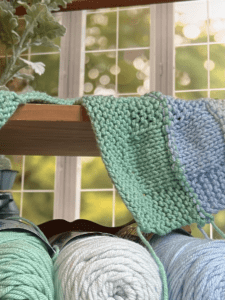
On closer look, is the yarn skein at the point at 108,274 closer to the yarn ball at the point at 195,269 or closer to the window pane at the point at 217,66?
the yarn ball at the point at 195,269

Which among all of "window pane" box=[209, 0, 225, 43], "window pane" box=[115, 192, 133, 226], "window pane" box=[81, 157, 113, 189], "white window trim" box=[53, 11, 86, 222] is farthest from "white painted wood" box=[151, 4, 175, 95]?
"window pane" box=[115, 192, 133, 226]

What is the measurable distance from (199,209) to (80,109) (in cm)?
23

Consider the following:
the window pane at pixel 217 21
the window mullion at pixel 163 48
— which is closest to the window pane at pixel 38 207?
the window mullion at pixel 163 48

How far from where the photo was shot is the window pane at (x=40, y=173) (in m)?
2.14

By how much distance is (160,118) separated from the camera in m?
0.56

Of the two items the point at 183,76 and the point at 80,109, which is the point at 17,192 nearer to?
the point at 183,76

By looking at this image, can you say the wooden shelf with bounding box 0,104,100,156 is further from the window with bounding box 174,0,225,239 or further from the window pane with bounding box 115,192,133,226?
the window with bounding box 174,0,225,239

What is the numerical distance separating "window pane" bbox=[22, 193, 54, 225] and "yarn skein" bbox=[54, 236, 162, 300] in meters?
1.70

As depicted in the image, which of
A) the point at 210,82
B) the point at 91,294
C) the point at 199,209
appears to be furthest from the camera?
the point at 210,82

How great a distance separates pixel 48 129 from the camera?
2.01ft

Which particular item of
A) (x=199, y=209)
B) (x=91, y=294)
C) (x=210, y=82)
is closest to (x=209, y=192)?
(x=199, y=209)

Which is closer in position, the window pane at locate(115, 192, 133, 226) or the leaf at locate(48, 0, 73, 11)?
the leaf at locate(48, 0, 73, 11)

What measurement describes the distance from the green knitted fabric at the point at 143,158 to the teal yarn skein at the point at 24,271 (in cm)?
15

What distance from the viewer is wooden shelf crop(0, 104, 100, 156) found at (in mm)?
559
